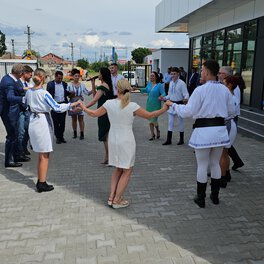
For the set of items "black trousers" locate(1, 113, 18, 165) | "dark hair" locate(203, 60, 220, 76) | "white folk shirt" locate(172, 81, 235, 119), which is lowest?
"black trousers" locate(1, 113, 18, 165)

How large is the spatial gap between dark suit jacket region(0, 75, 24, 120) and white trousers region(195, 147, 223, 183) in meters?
3.37

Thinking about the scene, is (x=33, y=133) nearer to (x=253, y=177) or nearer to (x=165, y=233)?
(x=165, y=233)

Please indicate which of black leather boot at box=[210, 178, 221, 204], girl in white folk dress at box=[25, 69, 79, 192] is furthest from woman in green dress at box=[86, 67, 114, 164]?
black leather boot at box=[210, 178, 221, 204]

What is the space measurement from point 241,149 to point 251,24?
17.7 ft

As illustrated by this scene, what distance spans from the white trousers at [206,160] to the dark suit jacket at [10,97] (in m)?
3.37

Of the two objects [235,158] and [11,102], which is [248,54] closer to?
[235,158]

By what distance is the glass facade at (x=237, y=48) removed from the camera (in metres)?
10.6

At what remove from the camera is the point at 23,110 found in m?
6.25

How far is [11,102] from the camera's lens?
5578 mm

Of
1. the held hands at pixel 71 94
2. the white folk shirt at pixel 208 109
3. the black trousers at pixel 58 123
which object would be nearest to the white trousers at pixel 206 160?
the white folk shirt at pixel 208 109

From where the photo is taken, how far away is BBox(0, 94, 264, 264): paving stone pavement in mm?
3094

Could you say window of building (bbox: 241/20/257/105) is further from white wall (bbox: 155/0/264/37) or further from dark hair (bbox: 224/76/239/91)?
dark hair (bbox: 224/76/239/91)

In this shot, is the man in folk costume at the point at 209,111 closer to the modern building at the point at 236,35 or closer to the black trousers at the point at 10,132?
the black trousers at the point at 10,132

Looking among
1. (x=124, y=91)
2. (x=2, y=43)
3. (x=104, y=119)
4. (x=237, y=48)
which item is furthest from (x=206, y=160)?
(x=2, y=43)
